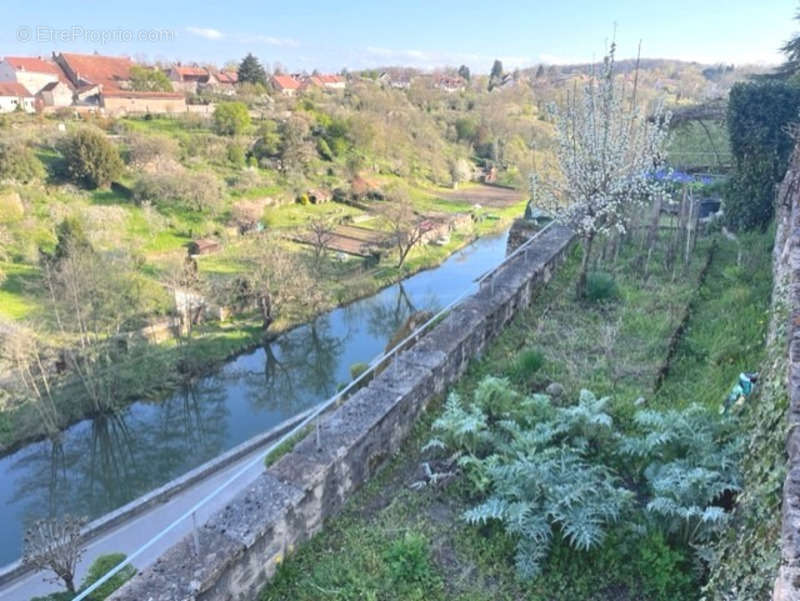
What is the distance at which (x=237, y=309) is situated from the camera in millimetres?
22016

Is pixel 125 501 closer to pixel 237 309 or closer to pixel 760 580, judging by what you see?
pixel 237 309

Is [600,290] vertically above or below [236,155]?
below

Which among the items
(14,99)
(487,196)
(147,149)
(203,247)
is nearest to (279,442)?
(203,247)

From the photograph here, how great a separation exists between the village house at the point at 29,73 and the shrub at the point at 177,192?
30536 mm

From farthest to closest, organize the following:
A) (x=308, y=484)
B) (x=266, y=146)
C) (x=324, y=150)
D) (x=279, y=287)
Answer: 1. (x=324, y=150)
2. (x=266, y=146)
3. (x=279, y=287)
4. (x=308, y=484)

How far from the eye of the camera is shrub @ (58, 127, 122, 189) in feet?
99.6

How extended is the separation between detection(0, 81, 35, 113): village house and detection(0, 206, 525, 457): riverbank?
36507 mm

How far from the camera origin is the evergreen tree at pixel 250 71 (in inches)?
2404

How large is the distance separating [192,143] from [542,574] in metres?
41.0

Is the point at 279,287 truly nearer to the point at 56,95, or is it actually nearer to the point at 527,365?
the point at 527,365

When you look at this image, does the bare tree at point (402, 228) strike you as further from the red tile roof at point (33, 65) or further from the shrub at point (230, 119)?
the red tile roof at point (33, 65)

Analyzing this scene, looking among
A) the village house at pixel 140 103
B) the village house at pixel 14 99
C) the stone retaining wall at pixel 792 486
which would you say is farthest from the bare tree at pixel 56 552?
the village house at pixel 14 99

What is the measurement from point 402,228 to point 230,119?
808 inches

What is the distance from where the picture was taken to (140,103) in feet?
158
